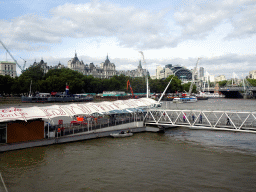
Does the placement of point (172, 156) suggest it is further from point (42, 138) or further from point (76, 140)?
point (42, 138)

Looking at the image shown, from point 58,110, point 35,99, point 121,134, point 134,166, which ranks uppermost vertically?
point 58,110

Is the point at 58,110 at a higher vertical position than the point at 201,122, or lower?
higher

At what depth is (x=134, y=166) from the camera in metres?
21.6

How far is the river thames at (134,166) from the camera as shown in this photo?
17.6 m

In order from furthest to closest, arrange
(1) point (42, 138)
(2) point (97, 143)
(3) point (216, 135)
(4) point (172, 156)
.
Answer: (3) point (216, 135) < (2) point (97, 143) < (1) point (42, 138) < (4) point (172, 156)

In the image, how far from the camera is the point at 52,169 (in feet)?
68.2

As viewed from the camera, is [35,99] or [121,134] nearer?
[121,134]

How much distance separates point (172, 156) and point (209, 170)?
469 cm

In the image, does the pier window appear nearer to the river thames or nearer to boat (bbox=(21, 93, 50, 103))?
the river thames

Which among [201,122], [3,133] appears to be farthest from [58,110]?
[201,122]

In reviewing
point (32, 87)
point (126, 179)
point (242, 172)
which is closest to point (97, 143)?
point (126, 179)

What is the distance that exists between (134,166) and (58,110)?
502 inches

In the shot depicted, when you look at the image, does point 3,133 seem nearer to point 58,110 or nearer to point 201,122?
point 58,110

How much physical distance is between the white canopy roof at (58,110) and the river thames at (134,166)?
3529 mm
